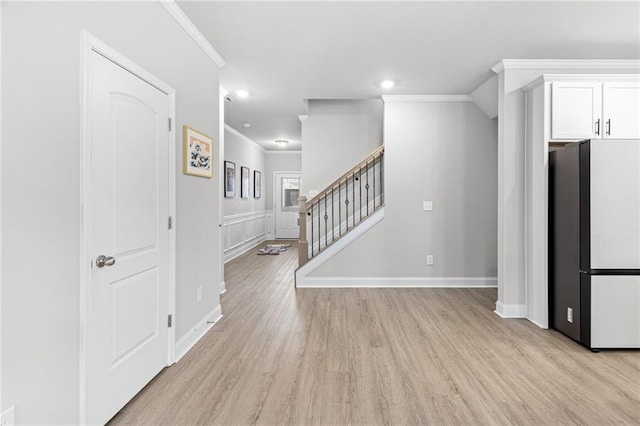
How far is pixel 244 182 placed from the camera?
27.9 feet

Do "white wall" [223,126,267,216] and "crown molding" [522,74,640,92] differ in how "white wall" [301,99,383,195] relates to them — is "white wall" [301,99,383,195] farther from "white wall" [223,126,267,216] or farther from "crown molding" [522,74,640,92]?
"crown molding" [522,74,640,92]

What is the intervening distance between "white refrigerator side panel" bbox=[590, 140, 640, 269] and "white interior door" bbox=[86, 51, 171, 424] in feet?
11.3

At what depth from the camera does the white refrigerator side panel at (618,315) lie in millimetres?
2846

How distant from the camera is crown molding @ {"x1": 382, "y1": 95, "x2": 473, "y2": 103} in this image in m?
4.91

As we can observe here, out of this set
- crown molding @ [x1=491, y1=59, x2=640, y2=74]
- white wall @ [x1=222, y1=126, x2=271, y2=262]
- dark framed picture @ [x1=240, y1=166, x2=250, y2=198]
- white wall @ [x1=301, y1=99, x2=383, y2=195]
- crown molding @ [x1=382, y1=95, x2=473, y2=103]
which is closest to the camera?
crown molding @ [x1=491, y1=59, x2=640, y2=74]

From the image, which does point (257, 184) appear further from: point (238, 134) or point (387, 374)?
point (387, 374)

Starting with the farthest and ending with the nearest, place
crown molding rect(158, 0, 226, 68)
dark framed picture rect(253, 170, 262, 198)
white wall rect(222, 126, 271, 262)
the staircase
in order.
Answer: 1. dark framed picture rect(253, 170, 262, 198)
2. white wall rect(222, 126, 271, 262)
3. the staircase
4. crown molding rect(158, 0, 226, 68)

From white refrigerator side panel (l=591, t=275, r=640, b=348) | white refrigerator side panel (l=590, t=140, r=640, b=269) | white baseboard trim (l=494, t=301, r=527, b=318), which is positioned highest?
white refrigerator side panel (l=590, t=140, r=640, b=269)

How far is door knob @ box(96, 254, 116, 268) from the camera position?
181cm

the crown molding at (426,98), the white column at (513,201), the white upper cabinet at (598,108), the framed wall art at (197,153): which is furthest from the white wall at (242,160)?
the white upper cabinet at (598,108)

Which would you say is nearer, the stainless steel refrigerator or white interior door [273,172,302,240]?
the stainless steel refrigerator

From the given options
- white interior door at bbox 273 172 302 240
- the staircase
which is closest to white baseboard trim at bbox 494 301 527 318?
the staircase

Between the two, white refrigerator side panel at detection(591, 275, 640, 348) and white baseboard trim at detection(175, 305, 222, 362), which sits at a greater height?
white refrigerator side panel at detection(591, 275, 640, 348)

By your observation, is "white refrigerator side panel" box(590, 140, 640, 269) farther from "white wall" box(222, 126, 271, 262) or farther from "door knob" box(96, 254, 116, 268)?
"white wall" box(222, 126, 271, 262)
